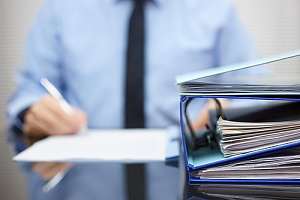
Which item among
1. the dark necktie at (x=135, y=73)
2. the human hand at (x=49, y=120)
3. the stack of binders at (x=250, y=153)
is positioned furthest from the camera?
the dark necktie at (x=135, y=73)

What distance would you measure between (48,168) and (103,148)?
110 millimetres

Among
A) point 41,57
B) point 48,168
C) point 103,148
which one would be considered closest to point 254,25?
point 41,57

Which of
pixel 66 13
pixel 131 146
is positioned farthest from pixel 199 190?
pixel 66 13

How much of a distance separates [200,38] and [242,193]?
802 millimetres

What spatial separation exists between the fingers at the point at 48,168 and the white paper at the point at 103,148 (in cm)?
2

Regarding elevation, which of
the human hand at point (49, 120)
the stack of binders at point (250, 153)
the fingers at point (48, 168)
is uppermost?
the stack of binders at point (250, 153)

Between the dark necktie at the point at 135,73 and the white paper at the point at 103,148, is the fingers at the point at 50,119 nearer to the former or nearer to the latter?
the white paper at the point at 103,148

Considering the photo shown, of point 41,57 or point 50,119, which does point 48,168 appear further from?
point 41,57

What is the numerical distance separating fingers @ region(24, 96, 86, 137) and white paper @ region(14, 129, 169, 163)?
3cm

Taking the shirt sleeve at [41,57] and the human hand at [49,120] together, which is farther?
the shirt sleeve at [41,57]

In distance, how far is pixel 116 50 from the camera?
3.44 ft

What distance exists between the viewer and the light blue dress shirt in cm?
102

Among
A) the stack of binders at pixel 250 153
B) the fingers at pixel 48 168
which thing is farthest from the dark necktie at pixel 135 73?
the stack of binders at pixel 250 153

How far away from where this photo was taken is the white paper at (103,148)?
17.9 inches
